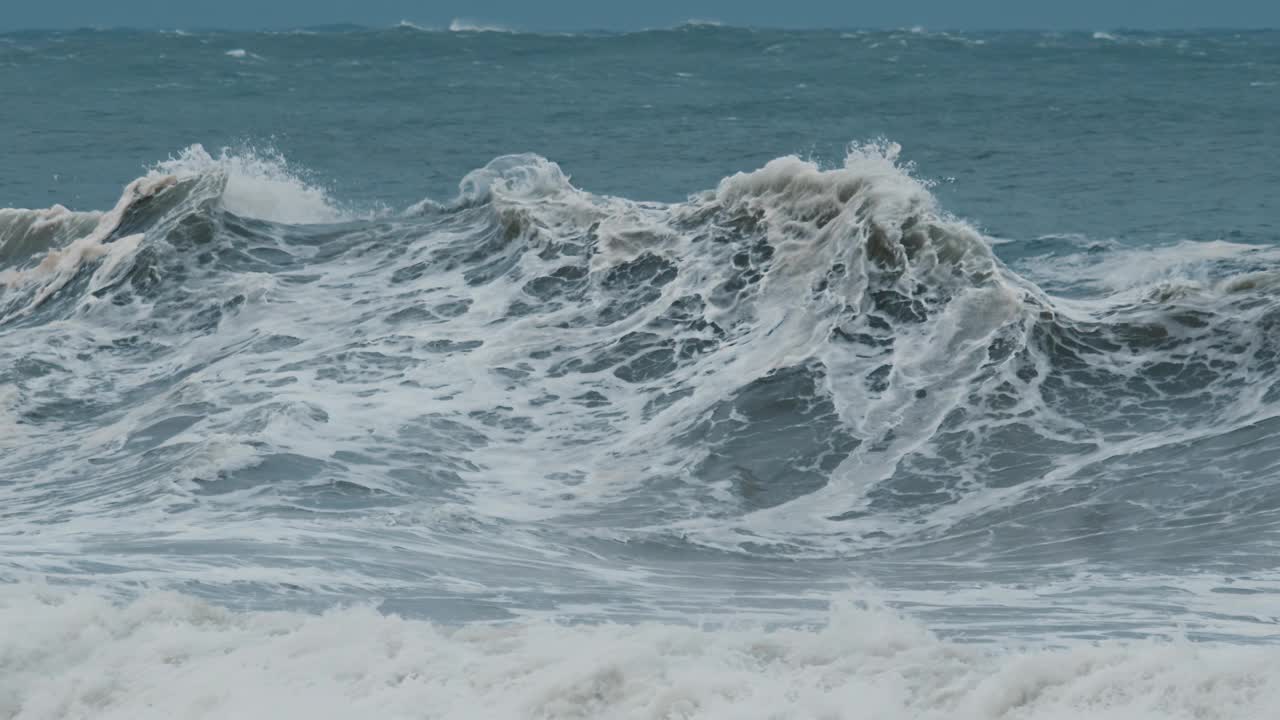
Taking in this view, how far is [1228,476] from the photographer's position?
33.9 ft

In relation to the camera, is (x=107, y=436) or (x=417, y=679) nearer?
(x=417, y=679)

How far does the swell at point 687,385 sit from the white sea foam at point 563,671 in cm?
218

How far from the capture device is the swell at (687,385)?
1025 centimetres

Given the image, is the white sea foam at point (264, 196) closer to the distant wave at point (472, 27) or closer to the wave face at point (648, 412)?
the wave face at point (648, 412)

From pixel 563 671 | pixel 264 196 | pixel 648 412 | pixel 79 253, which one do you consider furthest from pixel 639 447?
pixel 264 196

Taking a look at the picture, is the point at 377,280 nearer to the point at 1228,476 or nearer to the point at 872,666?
the point at 1228,476

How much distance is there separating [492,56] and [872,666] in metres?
42.1

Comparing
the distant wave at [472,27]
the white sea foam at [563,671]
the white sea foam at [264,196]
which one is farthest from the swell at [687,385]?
the distant wave at [472,27]

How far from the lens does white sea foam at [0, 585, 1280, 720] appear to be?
625 cm

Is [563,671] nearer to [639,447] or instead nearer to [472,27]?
[639,447]

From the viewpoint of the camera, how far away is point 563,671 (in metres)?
6.79

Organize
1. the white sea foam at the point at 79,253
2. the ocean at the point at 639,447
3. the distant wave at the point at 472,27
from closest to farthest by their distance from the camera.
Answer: the ocean at the point at 639,447 < the white sea foam at the point at 79,253 < the distant wave at the point at 472,27

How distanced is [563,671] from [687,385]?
20.1 feet

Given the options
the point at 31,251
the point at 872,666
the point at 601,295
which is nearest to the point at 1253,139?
the point at 601,295
